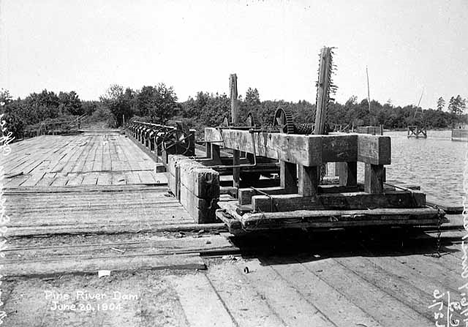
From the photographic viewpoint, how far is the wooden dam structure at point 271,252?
326cm

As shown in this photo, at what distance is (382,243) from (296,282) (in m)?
1.44

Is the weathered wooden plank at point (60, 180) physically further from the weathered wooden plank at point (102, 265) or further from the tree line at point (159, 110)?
the tree line at point (159, 110)

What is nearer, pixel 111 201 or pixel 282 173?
pixel 282 173

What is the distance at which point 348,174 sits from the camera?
17.8 ft

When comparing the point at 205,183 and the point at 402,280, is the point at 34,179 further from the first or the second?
the point at 402,280

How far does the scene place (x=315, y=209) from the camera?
4.48 meters

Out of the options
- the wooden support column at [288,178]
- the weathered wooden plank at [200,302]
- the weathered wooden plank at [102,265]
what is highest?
the wooden support column at [288,178]

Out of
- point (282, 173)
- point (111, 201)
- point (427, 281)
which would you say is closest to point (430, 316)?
point (427, 281)

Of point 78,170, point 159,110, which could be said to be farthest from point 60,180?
point 159,110

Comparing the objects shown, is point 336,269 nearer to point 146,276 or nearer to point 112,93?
point 146,276

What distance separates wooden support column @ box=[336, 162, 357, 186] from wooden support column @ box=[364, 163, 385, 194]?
68 cm

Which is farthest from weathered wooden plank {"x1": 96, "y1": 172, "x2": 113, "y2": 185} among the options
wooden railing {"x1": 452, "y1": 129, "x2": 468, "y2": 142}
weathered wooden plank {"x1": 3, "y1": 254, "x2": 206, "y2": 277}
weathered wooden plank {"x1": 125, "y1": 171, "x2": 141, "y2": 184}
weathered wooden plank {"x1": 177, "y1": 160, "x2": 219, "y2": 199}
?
wooden railing {"x1": 452, "y1": 129, "x2": 468, "y2": 142}

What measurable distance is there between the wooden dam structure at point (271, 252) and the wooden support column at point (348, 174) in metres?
0.02

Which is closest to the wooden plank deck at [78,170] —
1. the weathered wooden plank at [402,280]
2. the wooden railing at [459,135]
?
the weathered wooden plank at [402,280]
